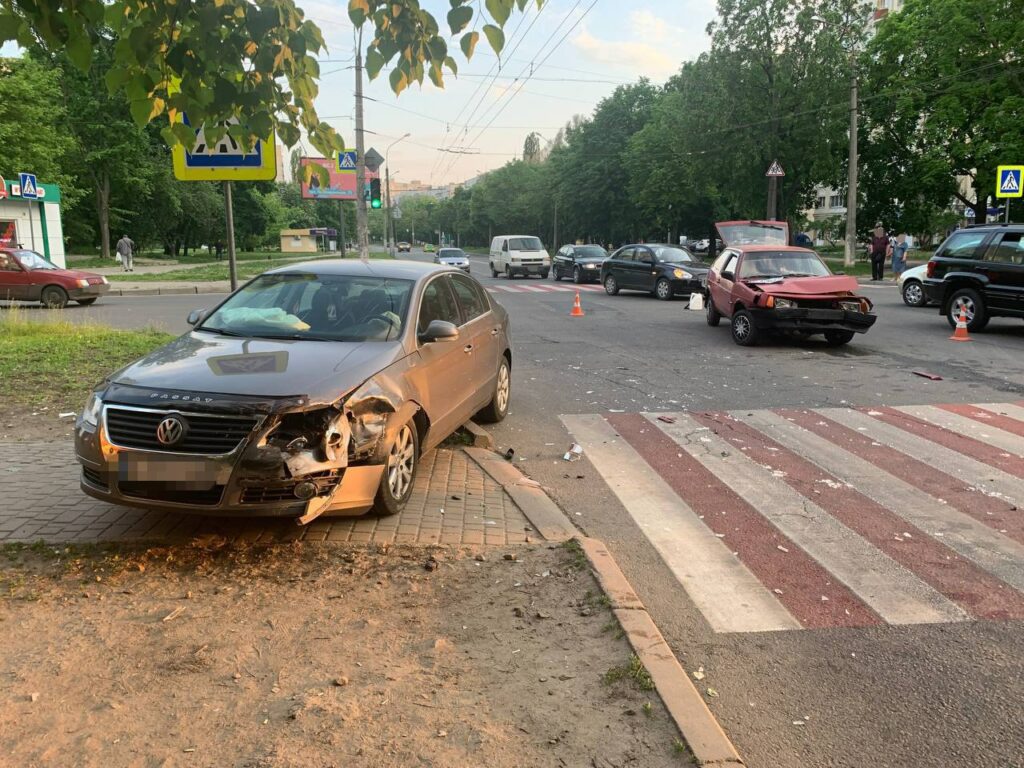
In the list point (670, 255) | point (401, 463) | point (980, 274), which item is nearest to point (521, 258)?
point (670, 255)

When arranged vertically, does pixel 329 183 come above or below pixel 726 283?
above

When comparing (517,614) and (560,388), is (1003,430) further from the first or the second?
(517,614)

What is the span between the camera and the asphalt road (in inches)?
115

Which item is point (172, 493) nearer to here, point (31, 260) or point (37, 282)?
point (37, 282)

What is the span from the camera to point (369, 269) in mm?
6383

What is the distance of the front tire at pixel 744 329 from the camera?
12.6m

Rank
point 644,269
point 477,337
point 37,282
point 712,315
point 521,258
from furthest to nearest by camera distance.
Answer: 1. point 521,258
2. point 644,269
3. point 37,282
4. point 712,315
5. point 477,337

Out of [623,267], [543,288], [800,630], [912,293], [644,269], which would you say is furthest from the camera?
[543,288]

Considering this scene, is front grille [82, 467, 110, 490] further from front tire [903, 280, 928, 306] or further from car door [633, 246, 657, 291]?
car door [633, 246, 657, 291]

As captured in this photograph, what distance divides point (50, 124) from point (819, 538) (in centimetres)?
4758

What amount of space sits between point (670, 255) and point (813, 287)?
1117cm

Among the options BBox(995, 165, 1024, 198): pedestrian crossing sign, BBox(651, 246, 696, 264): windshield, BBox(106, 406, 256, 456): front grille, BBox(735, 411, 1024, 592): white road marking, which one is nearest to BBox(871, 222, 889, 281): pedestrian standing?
BBox(995, 165, 1024, 198): pedestrian crossing sign

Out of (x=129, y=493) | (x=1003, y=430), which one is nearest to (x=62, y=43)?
(x=129, y=493)

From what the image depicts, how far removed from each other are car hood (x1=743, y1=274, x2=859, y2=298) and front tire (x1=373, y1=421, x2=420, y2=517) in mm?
8549
